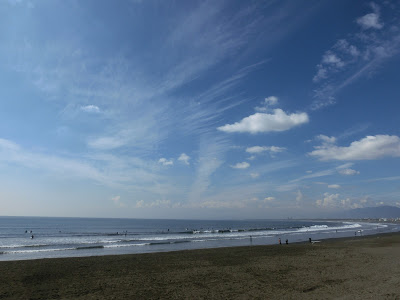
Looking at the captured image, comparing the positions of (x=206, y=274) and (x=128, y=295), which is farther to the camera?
(x=206, y=274)

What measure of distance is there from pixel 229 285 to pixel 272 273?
176 inches

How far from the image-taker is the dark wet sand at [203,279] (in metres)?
12.6

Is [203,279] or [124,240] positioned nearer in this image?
[203,279]

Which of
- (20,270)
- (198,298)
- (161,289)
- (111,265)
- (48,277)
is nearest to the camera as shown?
(198,298)

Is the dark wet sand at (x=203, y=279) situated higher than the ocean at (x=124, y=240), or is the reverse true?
the dark wet sand at (x=203, y=279)

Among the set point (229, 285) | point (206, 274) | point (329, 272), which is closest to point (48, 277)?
point (206, 274)

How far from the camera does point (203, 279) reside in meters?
15.8

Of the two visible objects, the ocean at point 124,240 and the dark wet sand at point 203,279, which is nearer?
the dark wet sand at point 203,279

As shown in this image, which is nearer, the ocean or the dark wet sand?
the dark wet sand

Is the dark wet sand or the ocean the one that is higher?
the dark wet sand

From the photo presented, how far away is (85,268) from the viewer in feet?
63.8

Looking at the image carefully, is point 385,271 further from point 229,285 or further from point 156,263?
point 156,263

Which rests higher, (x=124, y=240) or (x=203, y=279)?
(x=203, y=279)

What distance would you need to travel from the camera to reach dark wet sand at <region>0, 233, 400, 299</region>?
12.6 meters
